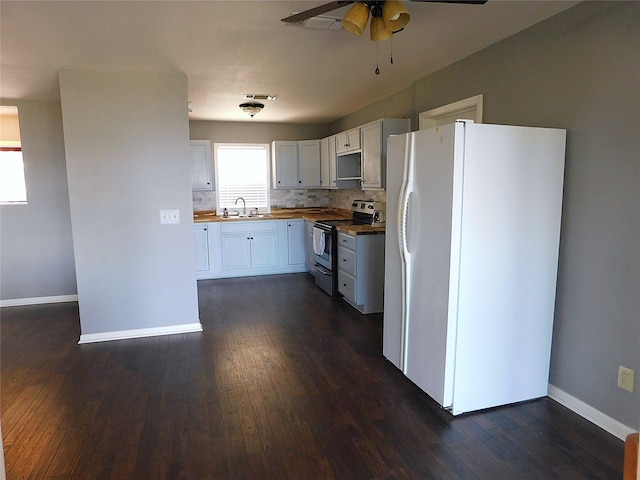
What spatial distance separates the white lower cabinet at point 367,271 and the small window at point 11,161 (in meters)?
3.90

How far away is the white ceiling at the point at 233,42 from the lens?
7.57 ft

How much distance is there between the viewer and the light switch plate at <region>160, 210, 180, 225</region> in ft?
12.0

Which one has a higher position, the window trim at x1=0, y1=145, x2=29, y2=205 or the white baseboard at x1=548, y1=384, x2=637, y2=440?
the window trim at x1=0, y1=145, x2=29, y2=205

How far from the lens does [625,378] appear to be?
217 cm

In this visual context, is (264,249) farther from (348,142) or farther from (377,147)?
(377,147)

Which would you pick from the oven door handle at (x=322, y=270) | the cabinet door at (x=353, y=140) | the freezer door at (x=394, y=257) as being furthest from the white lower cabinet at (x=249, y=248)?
the freezer door at (x=394, y=257)

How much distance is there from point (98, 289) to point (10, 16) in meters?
2.14

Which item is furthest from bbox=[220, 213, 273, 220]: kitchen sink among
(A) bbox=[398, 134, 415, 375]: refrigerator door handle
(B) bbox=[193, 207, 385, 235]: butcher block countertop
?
(A) bbox=[398, 134, 415, 375]: refrigerator door handle

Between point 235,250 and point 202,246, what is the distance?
454mm

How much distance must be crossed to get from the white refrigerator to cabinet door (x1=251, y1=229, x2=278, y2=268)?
353 cm

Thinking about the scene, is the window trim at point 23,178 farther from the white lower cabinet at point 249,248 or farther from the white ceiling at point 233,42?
the white lower cabinet at point 249,248

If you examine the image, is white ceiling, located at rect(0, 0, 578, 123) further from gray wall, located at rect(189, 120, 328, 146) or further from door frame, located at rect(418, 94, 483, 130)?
gray wall, located at rect(189, 120, 328, 146)

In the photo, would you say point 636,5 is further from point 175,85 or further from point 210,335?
point 210,335

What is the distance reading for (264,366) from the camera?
121 inches
